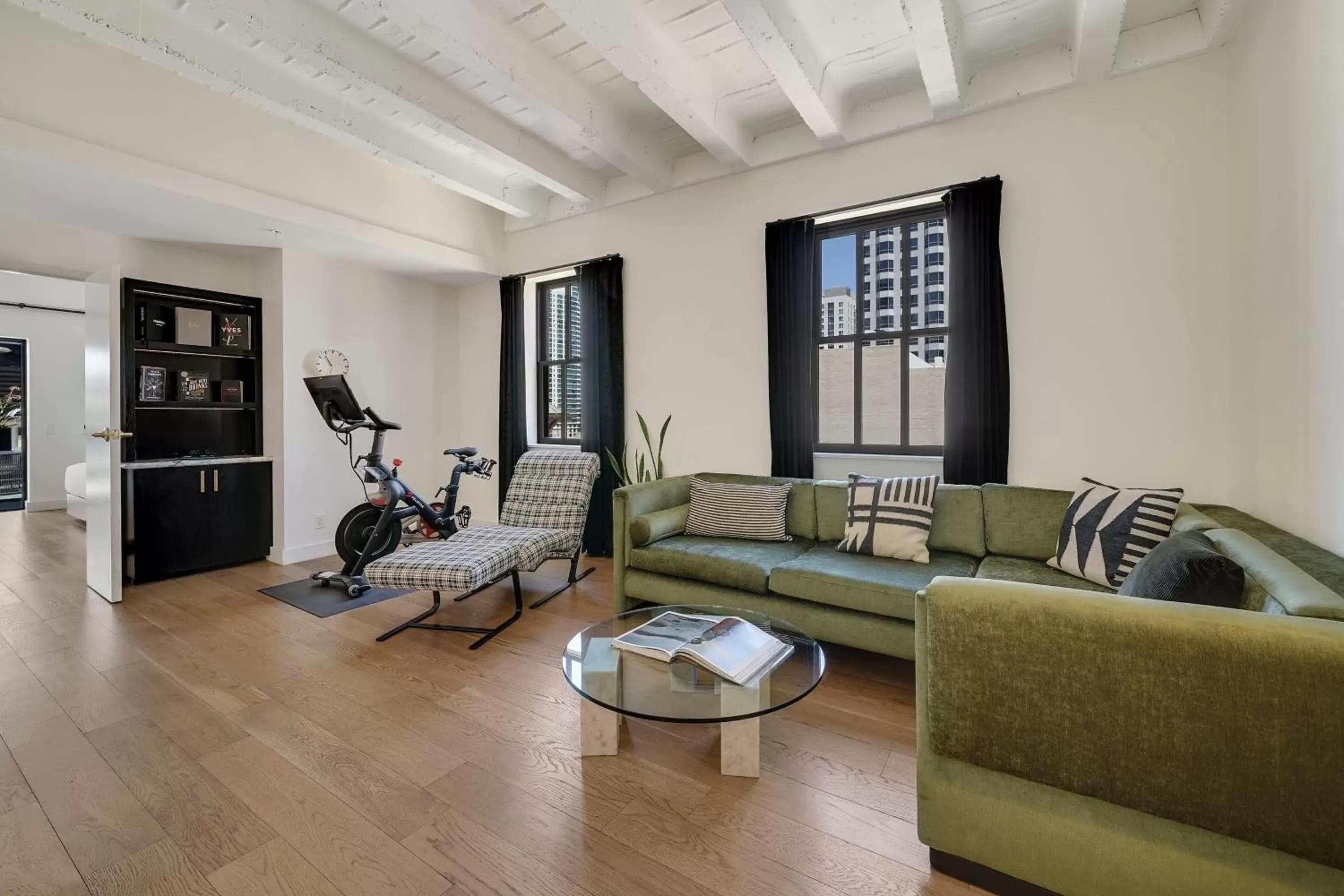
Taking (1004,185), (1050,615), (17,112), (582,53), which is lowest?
(1050,615)

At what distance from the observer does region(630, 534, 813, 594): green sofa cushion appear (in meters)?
2.77

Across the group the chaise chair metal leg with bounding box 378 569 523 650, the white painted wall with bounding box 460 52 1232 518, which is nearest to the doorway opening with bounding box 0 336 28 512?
the chaise chair metal leg with bounding box 378 569 523 650

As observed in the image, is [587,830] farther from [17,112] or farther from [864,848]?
[17,112]

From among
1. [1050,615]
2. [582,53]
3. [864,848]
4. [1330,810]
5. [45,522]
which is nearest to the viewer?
[1330,810]

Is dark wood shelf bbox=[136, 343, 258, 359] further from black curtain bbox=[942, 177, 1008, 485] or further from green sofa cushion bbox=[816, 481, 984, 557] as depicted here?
black curtain bbox=[942, 177, 1008, 485]

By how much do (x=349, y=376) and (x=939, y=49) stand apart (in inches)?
190

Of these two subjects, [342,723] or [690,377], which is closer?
[342,723]

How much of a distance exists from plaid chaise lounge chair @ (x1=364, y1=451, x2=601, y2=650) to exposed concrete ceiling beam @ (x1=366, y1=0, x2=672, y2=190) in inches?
82.3

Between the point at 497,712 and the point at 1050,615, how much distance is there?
1.94 metres

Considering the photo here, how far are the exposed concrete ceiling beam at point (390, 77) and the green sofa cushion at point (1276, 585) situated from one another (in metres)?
3.96

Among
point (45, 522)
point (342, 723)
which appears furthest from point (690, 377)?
point (45, 522)

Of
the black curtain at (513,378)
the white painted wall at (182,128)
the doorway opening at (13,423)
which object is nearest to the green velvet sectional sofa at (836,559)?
the black curtain at (513,378)

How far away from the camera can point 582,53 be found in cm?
303

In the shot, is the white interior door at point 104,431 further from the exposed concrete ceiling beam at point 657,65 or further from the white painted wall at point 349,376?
the exposed concrete ceiling beam at point 657,65
